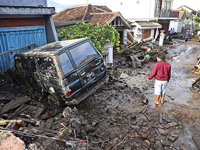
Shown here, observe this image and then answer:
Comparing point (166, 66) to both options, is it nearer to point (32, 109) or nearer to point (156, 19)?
point (32, 109)

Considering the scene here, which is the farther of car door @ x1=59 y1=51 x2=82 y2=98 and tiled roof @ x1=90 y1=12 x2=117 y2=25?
tiled roof @ x1=90 y1=12 x2=117 y2=25

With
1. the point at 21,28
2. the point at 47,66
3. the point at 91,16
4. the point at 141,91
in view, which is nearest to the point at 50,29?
the point at 21,28

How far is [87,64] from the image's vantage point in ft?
15.3

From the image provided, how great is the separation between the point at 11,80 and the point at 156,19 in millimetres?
23187

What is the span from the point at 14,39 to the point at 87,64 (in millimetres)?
4092

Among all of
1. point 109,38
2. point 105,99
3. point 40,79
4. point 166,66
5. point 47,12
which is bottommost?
point 105,99

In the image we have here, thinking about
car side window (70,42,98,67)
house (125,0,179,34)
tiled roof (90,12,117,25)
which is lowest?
car side window (70,42,98,67)

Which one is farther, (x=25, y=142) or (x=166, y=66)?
(x=166, y=66)

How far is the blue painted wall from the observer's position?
6.04 meters

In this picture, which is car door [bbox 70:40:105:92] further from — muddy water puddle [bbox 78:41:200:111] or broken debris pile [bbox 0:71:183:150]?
broken debris pile [bbox 0:71:183:150]

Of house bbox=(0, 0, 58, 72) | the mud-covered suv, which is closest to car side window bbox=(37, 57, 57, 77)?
the mud-covered suv

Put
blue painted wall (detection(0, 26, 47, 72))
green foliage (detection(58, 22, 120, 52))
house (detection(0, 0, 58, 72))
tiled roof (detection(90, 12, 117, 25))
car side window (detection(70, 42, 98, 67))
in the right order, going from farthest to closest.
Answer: tiled roof (detection(90, 12, 117, 25)) → green foliage (detection(58, 22, 120, 52)) → blue painted wall (detection(0, 26, 47, 72)) → house (detection(0, 0, 58, 72)) → car side window (detection(70, 42, 98, 67))

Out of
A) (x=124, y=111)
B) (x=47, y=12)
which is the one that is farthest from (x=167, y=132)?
(x=47, y=12)

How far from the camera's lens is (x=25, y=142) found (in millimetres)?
2648
